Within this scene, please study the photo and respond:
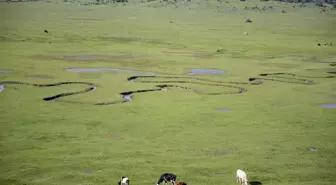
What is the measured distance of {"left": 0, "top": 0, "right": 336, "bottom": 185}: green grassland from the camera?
20.5 m

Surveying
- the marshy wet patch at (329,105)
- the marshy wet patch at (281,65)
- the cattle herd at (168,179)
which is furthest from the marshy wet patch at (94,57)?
the cattle herd at (168,179)

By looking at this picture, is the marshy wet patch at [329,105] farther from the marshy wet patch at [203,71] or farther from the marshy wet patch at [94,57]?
the marshy wet patch at [94,57]

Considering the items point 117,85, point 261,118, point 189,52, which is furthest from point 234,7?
point 261,118

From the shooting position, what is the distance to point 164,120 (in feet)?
95.6

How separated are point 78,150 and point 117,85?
723 inches

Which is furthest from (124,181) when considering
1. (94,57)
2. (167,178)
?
(94,57)

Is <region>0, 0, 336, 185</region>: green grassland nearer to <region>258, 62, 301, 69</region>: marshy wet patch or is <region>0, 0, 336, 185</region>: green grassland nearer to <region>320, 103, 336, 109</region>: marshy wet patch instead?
<region>258, 62, 301, 69</region>: marshy wet patch

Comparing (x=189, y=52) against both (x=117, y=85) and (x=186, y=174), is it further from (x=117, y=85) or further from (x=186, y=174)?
(x=186, y=174)

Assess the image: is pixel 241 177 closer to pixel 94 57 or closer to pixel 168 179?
pixel 168 179

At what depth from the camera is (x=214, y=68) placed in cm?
5347

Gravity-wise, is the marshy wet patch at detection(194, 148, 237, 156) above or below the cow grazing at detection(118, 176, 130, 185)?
above

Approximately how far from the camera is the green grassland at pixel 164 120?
20.5 metres

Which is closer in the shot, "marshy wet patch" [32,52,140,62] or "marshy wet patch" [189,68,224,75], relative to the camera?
"marshy wet patch" [189,68,224,75]

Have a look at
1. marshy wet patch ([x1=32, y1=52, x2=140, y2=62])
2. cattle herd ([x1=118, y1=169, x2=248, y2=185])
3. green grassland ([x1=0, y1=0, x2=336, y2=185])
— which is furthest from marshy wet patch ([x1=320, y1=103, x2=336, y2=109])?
marshy wet patch ([x1=32, y1=52, x2=140, y2=62])
